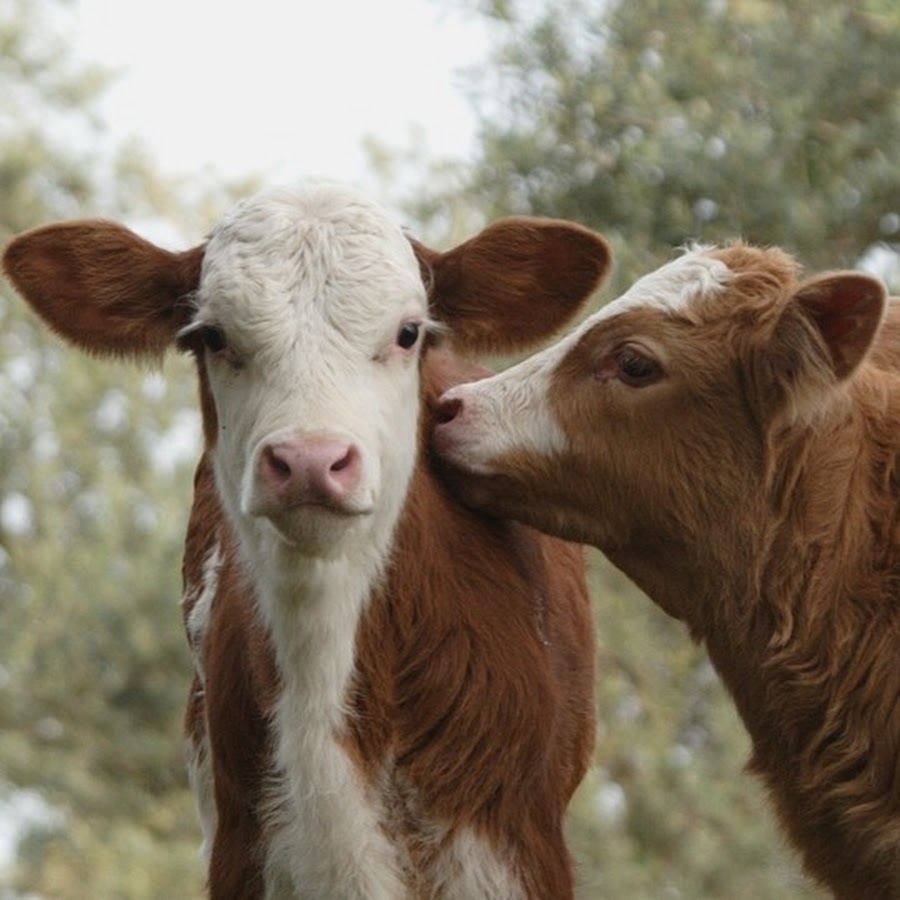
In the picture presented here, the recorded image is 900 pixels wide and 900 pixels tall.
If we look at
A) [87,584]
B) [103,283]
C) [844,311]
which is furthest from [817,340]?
[87,584]

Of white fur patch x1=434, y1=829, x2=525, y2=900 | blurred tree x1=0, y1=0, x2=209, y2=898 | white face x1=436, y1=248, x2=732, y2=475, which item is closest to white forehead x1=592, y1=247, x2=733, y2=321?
white face x1=436, y1=248, x2=732, y2=475

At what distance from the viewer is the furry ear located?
269 inches

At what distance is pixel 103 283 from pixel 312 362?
1.09 metres

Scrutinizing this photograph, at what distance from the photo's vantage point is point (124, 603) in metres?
22.5

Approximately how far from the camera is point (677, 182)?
1441 centimetres

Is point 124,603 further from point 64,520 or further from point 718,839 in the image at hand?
point 718,839

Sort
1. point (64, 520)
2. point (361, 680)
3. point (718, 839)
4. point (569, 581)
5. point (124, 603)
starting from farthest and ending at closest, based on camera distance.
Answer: point (64, 520) < point (124, 603) < point (718, 839) < point (569, 581) < point (361, 680)

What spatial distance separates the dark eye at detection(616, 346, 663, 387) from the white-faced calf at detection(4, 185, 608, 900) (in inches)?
18.8

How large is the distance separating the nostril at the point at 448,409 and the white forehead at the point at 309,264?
1.23ft

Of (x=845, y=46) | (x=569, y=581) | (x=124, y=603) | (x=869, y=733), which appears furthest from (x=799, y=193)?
(x=124, y=603)

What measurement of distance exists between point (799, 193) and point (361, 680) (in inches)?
315

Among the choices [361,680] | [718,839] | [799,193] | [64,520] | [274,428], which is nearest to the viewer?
[274,428]

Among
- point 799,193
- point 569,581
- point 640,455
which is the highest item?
point 640,455

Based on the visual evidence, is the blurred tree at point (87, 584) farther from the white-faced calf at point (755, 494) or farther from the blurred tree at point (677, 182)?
the white-faced calf at point (755, 494)
